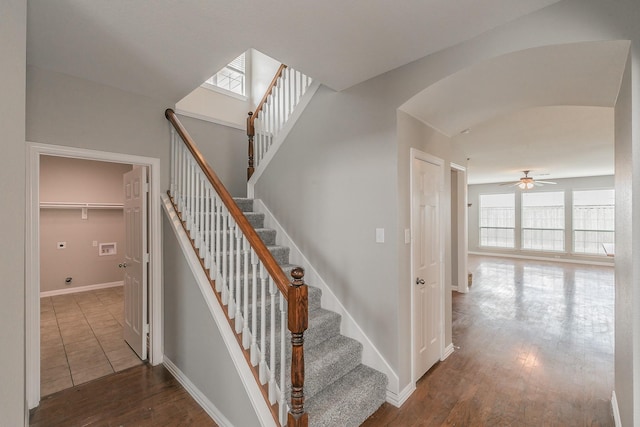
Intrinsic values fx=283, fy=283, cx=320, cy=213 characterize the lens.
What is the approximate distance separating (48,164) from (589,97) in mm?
8054

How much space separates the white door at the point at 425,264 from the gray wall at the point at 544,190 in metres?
9.11

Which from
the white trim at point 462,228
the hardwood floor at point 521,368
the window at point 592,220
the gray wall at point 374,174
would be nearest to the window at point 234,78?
the gray wall at point 374,174

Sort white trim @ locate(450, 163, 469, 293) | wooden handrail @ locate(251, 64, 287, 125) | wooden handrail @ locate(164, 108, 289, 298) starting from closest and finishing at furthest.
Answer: wooden handrail @ locate(164, 108, 289, 298)
wooden handrail @ locate(251, 64, 287, 125)
white trim @ locate(450, 163, 469, 293)

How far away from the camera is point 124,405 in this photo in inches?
90.5

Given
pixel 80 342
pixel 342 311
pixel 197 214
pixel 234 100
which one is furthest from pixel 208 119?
pixel 80 342

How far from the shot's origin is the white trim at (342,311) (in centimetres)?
235

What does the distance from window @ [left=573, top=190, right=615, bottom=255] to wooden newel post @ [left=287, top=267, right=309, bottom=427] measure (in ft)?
35.9

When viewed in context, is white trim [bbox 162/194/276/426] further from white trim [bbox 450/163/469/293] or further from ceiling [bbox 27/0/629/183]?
white trim [bbox 450/163/469/293]

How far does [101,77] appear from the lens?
8.25 feet

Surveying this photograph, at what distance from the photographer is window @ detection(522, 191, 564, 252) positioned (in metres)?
9.38

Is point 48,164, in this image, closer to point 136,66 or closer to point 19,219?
point 136,66

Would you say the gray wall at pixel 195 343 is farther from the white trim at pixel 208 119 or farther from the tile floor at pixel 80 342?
the white trim at pixel 208 119

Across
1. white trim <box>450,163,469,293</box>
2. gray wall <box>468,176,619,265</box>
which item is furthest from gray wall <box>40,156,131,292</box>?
gray wall <box>468,176,619,265</box>

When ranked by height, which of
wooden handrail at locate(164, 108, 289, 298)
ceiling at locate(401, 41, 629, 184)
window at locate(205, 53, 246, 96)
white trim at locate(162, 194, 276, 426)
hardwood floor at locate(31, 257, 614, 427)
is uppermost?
window at locate(205, 53, 246, 96)
